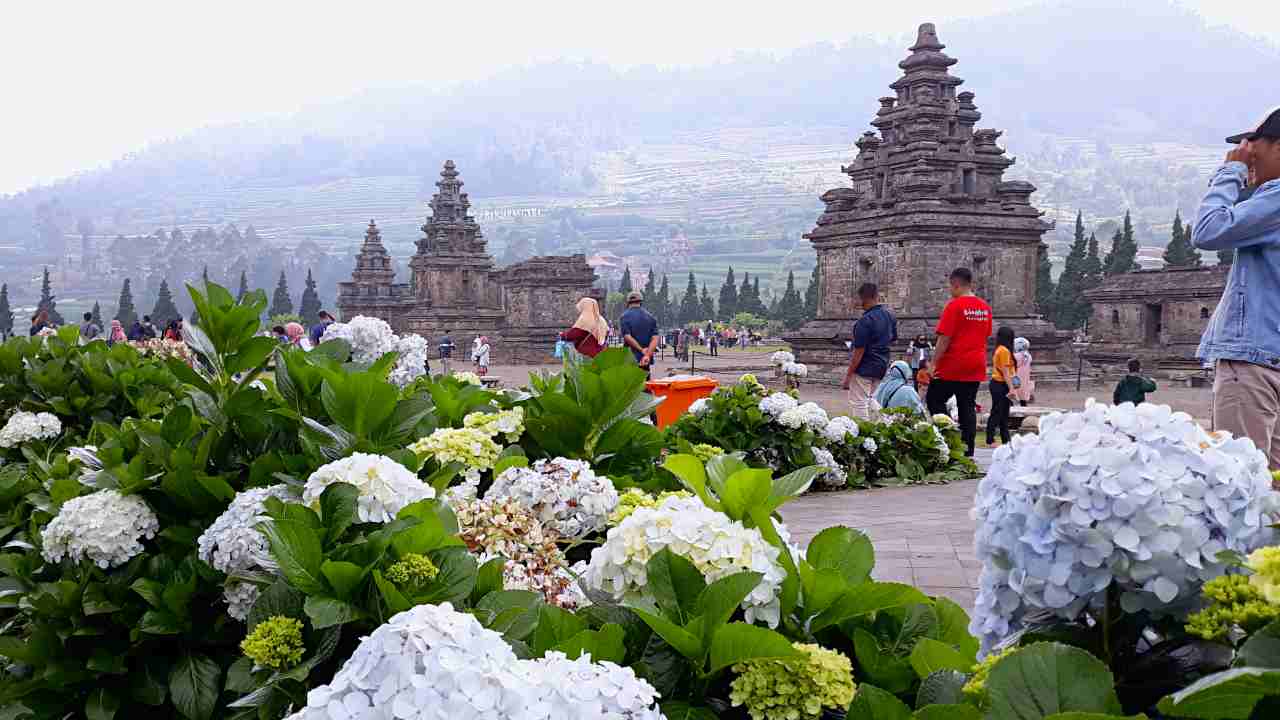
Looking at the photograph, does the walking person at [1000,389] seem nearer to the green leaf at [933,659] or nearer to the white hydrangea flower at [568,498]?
the white hydrangea flower at [568,498]

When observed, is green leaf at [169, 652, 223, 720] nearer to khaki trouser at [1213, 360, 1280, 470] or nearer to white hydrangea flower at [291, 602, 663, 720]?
white hydrangea flower at [291, 602, 663, 720]

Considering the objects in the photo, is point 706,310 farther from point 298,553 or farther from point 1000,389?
point 298,553

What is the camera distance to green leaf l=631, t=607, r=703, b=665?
1685 mm

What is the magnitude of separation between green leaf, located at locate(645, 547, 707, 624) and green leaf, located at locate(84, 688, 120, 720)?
1777 millimetres

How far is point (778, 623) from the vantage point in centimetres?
187

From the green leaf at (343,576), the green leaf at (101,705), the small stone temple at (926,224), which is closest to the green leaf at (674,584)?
the green leaf at (343,576)

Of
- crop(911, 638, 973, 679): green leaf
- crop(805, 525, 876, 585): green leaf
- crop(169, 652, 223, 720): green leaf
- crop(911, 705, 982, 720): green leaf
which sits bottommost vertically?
crop(169, 652, 223, 720): green leaf

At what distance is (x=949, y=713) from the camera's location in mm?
1408

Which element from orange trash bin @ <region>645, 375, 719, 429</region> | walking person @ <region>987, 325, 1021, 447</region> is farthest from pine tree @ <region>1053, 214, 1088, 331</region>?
orange trash bin @ <region>645, 375, 719, 429</region>

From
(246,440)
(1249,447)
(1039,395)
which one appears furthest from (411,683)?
(1039,395)

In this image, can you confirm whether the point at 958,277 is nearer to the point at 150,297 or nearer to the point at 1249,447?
the point at 1249,447

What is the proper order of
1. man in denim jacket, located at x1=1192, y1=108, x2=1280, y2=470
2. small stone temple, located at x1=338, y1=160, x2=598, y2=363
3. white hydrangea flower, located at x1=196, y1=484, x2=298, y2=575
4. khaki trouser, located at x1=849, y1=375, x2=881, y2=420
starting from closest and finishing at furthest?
white hydrangea flower, located at x1=196, y1=484, x2=298, y2=575 → man in denim jacket, located at x1=1192, y1=108, x2=1280, y2=470 → khaki trouser, located at x1=849, y1=375, x2=881, y2=420 → small stone temple, located at x1=338, y1=160, x2=598, y2=363

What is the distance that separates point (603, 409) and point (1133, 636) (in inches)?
78.6

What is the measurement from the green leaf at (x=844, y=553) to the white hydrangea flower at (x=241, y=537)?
4.07ft
